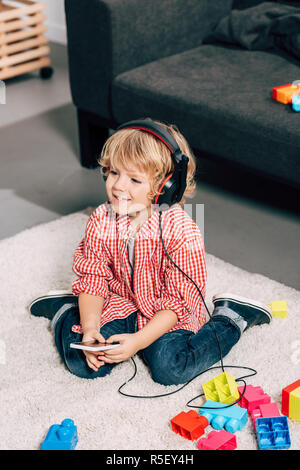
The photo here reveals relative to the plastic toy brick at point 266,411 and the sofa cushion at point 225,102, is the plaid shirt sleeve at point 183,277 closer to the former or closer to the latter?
the plastic toy brick at point 266,411

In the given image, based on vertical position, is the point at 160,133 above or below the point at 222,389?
above

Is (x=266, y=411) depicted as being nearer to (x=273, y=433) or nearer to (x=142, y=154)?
(x=273, y=433)

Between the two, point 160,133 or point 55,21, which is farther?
point 55,21

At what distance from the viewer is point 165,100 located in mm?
1937

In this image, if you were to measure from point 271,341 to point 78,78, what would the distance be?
45.2 inches

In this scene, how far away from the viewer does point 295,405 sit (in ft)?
3.98

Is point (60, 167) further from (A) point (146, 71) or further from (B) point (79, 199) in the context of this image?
(A) point (146, 71)

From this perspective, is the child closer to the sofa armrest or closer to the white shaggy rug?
the white shaggy rug

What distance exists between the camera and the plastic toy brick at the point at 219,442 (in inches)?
45.6

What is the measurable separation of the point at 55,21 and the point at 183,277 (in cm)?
260

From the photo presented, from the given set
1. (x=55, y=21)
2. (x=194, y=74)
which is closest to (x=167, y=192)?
(x=194, y=74)

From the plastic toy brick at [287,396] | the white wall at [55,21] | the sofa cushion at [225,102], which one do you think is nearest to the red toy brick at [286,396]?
the plastic toy brick at [287,396]

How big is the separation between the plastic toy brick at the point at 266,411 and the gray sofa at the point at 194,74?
0.72 meters

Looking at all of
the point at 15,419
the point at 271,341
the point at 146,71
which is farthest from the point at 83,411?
the point at 146,71
